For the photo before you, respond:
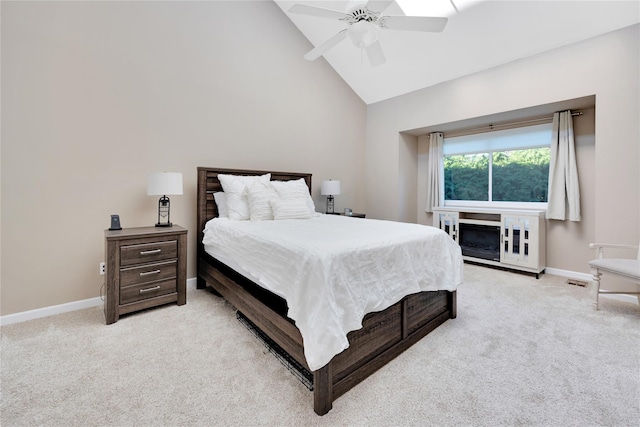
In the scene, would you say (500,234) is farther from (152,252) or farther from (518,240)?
(152,252)

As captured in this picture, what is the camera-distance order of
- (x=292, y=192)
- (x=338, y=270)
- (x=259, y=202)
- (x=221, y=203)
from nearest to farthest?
(x=338, y=270)
(x=259, y=202)
(x=221, y=203)
(x=292, y=192)

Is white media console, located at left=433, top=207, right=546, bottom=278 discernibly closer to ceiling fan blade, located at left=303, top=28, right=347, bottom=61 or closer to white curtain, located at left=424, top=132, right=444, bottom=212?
white curtain, located at left=424, top=132, right=444, bottom=212

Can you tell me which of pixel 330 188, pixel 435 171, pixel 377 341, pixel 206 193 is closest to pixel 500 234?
pixel 435 171

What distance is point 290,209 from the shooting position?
120 inches

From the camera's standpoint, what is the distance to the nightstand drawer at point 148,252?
2.37m

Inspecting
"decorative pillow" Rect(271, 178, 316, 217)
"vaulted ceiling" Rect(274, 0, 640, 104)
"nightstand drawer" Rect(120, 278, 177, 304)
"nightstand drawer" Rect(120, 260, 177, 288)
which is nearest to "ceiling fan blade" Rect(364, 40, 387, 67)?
"vaulted ceiling" Rect(274, 0, 640, 104)

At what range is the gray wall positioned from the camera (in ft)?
7.58

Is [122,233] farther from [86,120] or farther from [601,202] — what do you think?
[601,202]

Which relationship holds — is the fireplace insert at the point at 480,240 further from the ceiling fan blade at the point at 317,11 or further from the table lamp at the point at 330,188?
the ceiling fan blade at the point at 317,11

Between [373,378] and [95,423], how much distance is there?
1.42m

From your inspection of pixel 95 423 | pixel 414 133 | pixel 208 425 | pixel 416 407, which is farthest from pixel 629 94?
pixel 95 423

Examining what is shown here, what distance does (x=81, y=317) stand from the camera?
2414 millimetres

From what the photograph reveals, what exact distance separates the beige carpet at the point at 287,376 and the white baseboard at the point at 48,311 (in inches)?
3.1

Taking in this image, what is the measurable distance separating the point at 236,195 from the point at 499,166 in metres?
4.00
